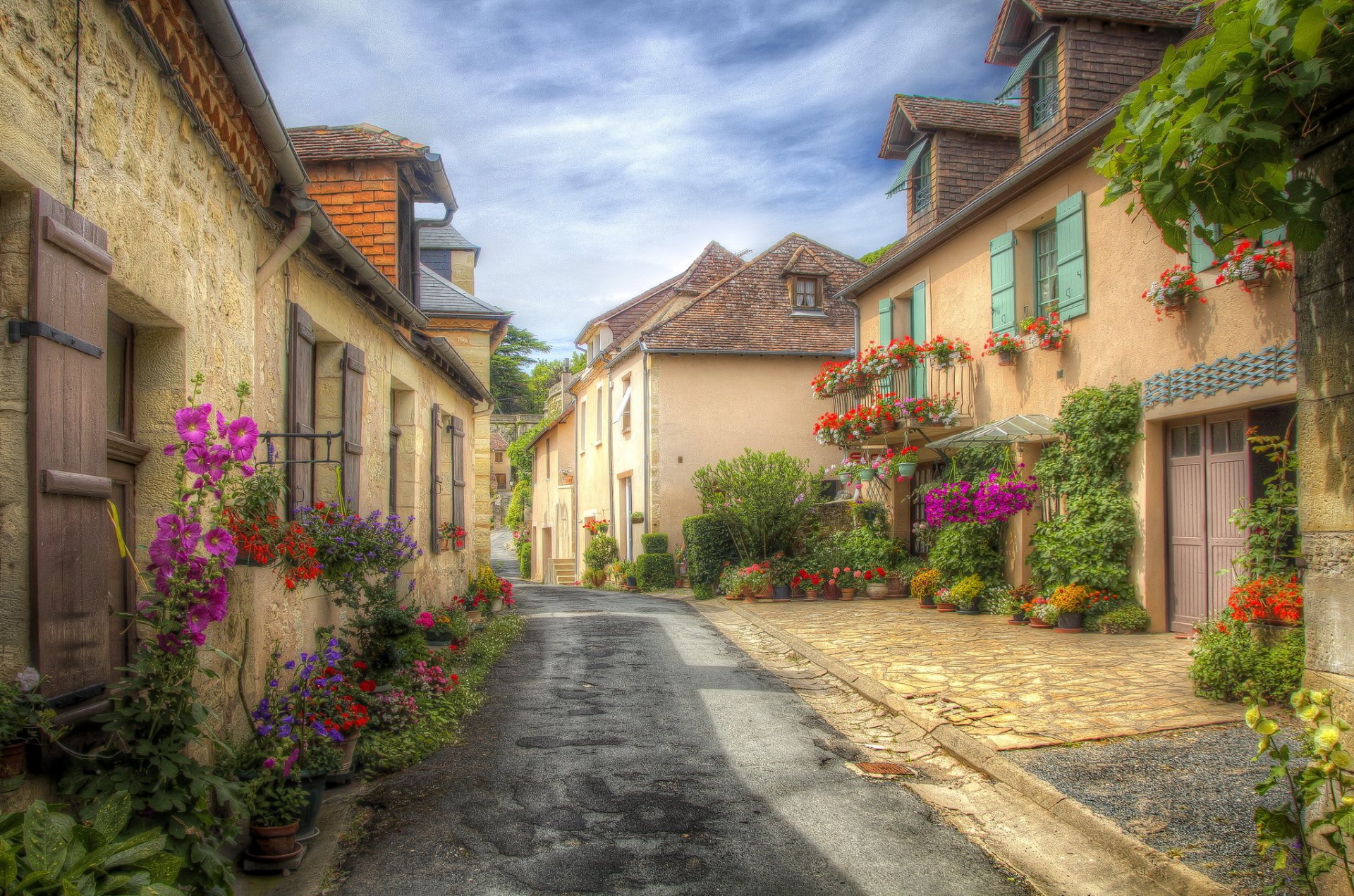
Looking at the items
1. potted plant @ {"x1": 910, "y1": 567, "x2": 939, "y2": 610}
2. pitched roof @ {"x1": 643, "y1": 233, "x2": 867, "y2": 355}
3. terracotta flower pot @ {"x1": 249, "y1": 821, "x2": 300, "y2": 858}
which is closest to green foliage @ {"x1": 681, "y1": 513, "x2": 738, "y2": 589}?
pitched roof @ {"x1": 643, "y1": 233, "x2": 867, "y2": 355}

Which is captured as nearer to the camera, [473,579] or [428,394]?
[428,394]

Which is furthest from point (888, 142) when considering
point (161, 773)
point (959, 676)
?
point (161, 773)

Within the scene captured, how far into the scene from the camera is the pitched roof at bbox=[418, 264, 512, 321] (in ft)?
49.1

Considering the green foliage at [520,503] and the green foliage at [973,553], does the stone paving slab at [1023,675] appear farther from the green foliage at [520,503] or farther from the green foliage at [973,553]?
the green foliage at [520,503]

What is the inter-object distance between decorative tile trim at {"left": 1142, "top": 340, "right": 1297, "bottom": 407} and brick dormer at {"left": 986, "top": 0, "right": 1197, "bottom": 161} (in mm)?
3501

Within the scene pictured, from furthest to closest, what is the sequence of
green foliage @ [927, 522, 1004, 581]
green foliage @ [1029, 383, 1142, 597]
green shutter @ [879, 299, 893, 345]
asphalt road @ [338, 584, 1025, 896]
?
1. green shutter @ [879, 299, 893, 345]
2. green foliage @ [927, 522, 1004, 581]
3. green foliage @ [1029, 383, 1142, 597]
4. asphalt road @ [338, 584, 1025, 896]

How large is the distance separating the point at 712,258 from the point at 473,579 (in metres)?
13.0

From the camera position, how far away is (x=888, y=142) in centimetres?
1507

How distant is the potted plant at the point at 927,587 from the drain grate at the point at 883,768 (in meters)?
7.36

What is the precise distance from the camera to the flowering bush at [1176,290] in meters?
8.73

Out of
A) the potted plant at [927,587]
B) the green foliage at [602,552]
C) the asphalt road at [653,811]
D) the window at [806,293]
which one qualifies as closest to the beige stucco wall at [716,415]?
the window at [806,293]

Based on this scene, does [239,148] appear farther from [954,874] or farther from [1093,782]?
[1093,782]

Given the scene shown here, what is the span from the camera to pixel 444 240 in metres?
17.5

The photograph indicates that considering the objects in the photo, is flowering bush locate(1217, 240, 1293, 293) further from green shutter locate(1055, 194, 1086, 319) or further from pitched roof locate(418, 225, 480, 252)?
pitched roof locate(418, 225, 480, 252)
